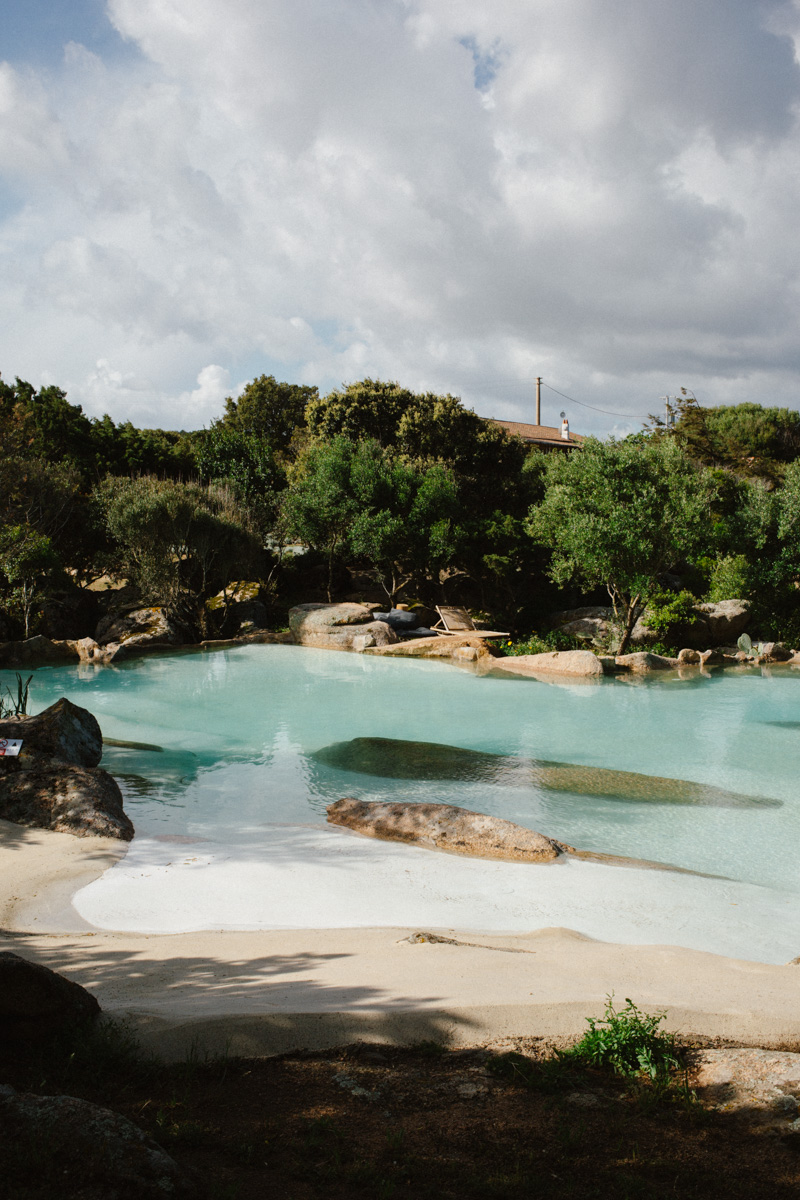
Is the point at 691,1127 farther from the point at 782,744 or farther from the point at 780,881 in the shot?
the point at 782,744

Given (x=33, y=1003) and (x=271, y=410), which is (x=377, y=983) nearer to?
(x=33, y=1003)

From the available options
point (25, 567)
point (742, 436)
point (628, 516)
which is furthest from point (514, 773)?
point (742, 436)

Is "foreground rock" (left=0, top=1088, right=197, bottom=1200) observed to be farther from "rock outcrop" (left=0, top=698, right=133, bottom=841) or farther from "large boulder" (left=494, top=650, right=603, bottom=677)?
"large boulder" (left=494, top=650, right=603, bottom=677)

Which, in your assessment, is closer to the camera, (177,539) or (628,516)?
(628,516)

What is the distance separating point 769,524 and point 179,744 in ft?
72.1

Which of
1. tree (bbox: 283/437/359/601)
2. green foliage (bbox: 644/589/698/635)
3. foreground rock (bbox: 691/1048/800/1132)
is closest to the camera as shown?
foreground rock (bbox: 691/1048/800/1132)

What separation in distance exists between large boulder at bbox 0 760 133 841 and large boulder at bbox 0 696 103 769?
15.4 inches

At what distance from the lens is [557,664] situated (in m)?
19.5

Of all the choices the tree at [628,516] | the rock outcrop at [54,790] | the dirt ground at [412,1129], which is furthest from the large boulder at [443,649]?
the dirt ground at [412,1129]

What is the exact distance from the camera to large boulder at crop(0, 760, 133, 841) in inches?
285

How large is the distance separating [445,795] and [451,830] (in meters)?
1.80

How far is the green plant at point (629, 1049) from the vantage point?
9.86ft

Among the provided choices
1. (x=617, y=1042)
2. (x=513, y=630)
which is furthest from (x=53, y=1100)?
(x=513, y=630)


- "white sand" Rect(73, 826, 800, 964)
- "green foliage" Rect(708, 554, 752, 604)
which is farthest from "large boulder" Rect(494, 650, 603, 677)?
"white sand" Rect(73, 826, 800, 964)
